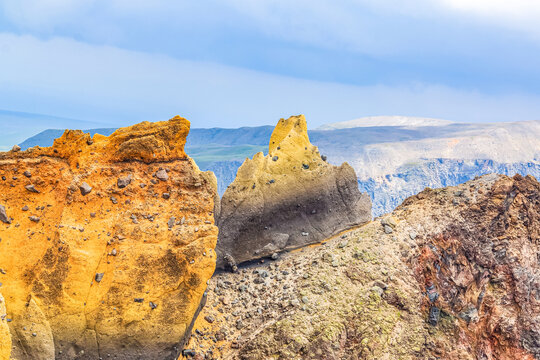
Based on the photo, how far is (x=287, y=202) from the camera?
17859mm

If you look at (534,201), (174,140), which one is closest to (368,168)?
(534,201)

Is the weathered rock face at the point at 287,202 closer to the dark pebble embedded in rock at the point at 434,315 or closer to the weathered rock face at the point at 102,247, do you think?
the weathered rock face at the point at 102,247

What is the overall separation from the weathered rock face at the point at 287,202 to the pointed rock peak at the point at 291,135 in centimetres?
4

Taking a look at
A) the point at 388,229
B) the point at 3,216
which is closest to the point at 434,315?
the point at 388,229

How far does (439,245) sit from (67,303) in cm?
1210

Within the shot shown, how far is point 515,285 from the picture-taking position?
1717 centimetres

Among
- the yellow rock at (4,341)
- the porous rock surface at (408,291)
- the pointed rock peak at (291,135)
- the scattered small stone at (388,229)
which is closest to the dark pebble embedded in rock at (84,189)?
the yellow rock at (4,341)

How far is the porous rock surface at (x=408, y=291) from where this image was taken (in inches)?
506

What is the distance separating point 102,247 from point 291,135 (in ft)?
32.4

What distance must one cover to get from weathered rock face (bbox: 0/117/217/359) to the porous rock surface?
6.69 feet

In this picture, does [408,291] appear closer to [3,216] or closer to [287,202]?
[287,202]

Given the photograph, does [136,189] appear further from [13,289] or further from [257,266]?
[257,266]

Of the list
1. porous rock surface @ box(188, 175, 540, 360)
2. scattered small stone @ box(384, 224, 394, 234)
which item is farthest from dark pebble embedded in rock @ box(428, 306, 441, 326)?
scattered small stone @ box(384, 224, 394, 234)

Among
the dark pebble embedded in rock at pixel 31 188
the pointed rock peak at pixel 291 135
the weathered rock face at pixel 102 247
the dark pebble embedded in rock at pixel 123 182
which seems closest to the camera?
the weathered rock face at pixel 102 247
